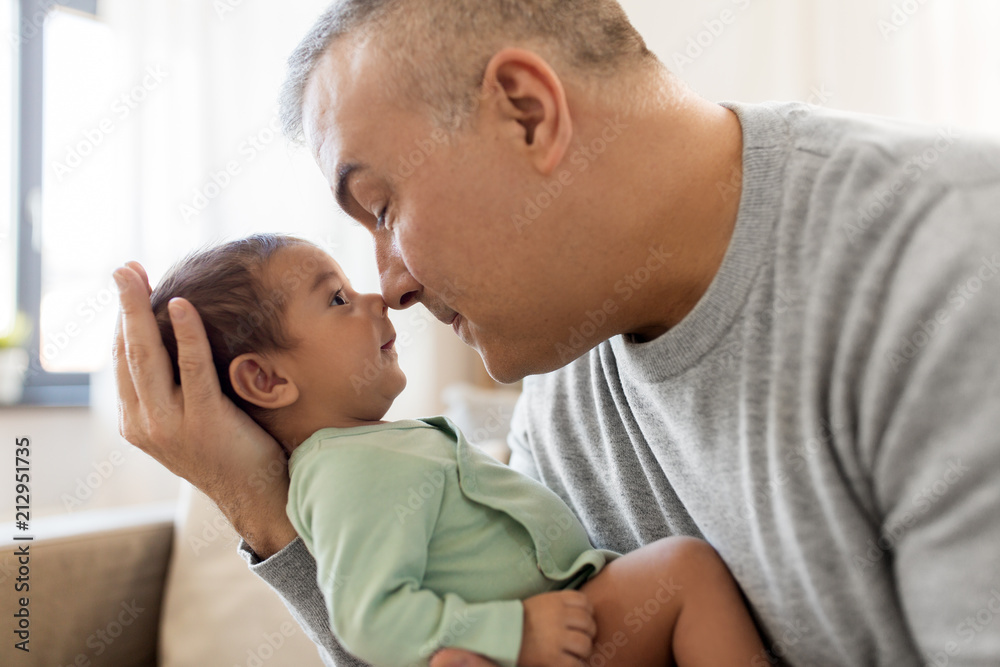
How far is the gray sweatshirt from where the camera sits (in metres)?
0.71

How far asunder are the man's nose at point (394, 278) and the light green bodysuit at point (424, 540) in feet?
0.60

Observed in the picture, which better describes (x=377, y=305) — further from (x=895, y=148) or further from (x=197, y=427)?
(x=895, y=148)

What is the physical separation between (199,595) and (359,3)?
1.31 metres

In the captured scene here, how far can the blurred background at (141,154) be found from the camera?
8.57 feet

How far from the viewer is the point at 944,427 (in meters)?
0.72

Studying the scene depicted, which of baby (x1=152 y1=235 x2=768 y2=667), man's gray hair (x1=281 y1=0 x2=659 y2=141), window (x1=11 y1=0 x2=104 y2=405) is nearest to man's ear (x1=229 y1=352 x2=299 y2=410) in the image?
baby (x1=152 y1=235 x2=768 y2=667)

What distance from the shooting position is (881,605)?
0.80 meters

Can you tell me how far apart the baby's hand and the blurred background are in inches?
67.8

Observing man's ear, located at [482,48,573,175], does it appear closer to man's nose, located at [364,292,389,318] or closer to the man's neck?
the man's neck

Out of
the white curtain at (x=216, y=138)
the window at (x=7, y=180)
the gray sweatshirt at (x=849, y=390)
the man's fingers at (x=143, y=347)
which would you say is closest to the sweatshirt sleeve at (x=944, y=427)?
the gray sweatshirt at (x=849, y=390)

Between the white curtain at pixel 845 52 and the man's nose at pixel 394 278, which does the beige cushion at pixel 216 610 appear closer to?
the man's nose at pixel 394 278

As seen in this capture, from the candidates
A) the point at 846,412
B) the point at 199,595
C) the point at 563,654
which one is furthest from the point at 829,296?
the point at 199,595

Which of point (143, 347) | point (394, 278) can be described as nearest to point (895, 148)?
point (394, 278)

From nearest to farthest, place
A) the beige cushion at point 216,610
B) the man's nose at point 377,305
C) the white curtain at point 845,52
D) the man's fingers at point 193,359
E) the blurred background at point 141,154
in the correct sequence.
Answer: the man's fingers at point 193,359 → the man's nose at point 377,305 → the beige cushion at point 216,610 → the blurred background at point 141,154 → the white curtain at point 845,52
